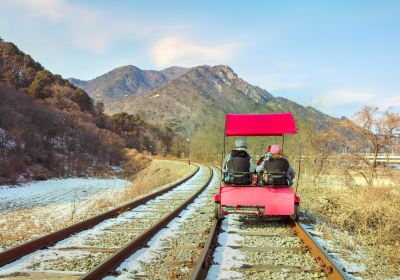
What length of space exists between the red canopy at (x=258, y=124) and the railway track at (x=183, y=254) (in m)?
2.29

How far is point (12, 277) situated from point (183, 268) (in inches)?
92.5

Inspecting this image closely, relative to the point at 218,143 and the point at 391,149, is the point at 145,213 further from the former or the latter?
the point at 218,143

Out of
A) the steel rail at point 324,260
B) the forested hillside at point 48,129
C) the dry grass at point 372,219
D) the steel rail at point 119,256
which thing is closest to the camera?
the steel rail at point 119,256

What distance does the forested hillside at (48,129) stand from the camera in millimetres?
50594

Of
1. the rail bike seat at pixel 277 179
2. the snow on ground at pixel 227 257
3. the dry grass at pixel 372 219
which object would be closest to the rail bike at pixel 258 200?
the rail bike seat at pixel 277 179

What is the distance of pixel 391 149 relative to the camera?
15531 mm

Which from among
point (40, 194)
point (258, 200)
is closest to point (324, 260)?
point (258, 200)

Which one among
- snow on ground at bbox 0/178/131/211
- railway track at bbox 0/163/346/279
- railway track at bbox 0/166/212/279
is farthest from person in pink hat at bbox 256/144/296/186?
snow on ground at bbox 0/178/131/211

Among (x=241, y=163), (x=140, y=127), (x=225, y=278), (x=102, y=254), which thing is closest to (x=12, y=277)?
(x=102, y=254)

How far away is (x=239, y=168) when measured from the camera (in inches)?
393

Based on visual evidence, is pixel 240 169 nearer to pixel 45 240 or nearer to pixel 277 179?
pixel 277 179

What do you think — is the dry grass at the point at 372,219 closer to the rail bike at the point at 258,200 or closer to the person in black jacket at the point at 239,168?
the rail bike at the point at 258,200

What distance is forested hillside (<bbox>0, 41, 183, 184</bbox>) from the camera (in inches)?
1992

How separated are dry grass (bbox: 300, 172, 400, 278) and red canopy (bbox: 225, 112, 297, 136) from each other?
246 cm
